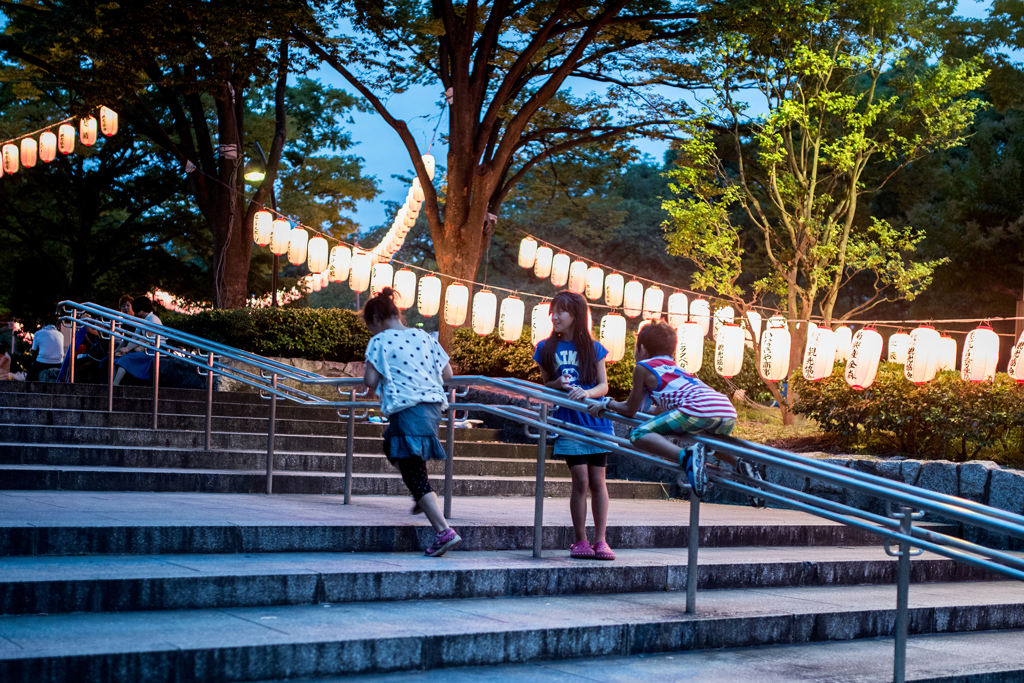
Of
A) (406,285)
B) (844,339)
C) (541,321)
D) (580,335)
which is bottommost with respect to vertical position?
(580,335)

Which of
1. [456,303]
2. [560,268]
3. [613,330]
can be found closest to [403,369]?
[456,303]

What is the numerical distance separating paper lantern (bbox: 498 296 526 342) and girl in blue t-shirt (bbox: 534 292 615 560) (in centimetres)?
791

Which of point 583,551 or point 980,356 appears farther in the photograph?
point 980,356

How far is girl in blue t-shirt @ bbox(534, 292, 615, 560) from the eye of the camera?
5336 mm

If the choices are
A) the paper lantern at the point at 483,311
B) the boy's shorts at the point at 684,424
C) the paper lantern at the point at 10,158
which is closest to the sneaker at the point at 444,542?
the boy's shorts at the point at 684,424

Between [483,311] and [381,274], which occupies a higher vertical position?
[381,274]

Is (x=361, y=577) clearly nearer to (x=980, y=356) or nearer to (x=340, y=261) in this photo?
(x=980, y=356)

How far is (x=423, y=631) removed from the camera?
395 cm

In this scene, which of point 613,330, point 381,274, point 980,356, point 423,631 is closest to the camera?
point 423,631

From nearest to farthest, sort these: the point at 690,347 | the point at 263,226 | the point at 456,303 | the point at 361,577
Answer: the point at 361,577 < the point at 690,347 < the point at 456,303 < the point at 263,226

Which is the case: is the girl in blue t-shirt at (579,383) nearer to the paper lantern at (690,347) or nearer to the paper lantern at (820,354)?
the paper lantern at (820,354)

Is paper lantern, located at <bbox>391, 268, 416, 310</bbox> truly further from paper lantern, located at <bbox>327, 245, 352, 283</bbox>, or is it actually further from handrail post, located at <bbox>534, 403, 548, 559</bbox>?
handrail post, located at <bbox>534, 403, 548, 559</bbox>

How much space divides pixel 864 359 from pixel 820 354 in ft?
1.91

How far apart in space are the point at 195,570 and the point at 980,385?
8083mm
